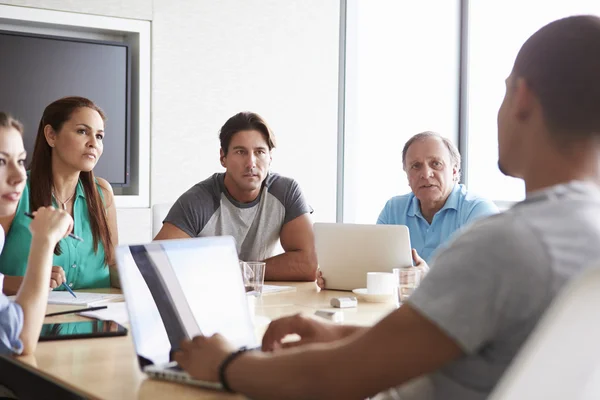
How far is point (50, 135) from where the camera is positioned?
3.23 meters

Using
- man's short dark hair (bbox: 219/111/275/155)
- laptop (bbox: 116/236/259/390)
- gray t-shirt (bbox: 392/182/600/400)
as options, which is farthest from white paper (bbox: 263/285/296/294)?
gray t-shirt (bbox: 392/182/600/400)

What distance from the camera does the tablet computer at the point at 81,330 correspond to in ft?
5.94

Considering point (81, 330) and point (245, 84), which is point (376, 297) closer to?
point (81, 330)

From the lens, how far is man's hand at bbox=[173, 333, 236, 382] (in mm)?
1253

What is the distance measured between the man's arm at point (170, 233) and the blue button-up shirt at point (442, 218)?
3.35ft

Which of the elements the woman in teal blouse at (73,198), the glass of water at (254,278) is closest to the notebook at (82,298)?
the woman in teal blouse at (73,198)

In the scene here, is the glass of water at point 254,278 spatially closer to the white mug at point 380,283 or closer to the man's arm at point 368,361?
the white mug at point 380,283

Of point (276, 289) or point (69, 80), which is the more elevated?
point (69, 80)

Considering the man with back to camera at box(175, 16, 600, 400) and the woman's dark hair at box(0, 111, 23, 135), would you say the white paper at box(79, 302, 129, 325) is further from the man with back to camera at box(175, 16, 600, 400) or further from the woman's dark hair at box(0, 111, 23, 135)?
the man with back to camera at box(175, 16, 600, 400)

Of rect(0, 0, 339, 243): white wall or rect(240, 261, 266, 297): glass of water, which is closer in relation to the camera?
rect(240, 261, 266, 297): glass of water

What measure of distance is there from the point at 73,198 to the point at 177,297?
5.72ft

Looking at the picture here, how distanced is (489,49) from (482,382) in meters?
4.70

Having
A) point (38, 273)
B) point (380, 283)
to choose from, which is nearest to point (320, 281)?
point (380, 283)

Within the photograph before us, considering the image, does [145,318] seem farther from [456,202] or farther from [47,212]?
[456,202]
